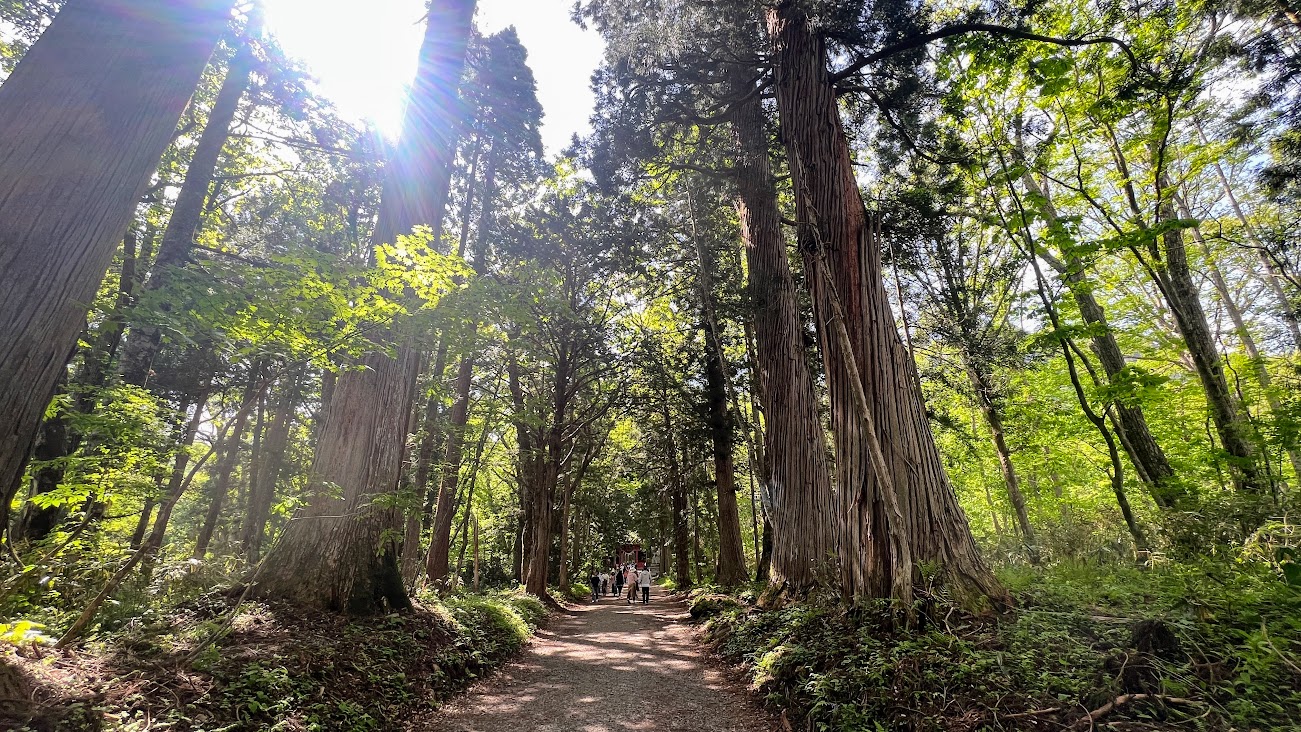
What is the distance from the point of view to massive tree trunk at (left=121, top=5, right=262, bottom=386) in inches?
252

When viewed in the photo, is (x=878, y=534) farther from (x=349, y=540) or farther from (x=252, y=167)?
(x=252, y=167)

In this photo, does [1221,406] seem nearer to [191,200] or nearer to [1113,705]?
[1113,705]

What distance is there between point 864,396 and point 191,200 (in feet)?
31.9

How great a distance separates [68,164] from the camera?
2.66 metres

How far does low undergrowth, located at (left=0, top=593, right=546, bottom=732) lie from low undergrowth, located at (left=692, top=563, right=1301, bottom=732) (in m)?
3.51

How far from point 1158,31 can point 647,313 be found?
41.8ft

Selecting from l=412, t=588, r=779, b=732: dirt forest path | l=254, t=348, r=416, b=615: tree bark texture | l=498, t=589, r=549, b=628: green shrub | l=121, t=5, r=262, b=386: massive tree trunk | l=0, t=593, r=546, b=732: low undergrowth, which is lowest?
l=412, t=588, r=779, b=732: dirt forest path

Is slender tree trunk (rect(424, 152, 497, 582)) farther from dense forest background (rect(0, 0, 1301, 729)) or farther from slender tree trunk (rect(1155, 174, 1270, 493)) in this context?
slender tree trunk (rect(1155, 174, 1270, 493))

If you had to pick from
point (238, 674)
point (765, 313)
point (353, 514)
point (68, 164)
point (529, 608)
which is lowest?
point (529, 608)

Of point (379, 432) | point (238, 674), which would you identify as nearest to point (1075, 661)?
point (238, 674)

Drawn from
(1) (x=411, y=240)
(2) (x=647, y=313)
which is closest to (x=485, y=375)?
(2) (x=647, y=313)

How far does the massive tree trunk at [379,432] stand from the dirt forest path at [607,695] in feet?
6.16

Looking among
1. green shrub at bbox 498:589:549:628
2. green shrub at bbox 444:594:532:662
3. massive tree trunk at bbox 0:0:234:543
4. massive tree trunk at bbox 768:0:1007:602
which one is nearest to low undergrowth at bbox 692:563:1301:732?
massive tree trunk at bbox 768:0:1007:602

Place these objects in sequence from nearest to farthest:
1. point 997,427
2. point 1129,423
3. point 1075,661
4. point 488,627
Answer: point 1075,661 < point 488,627 < point 1129,423 < point 997,427
